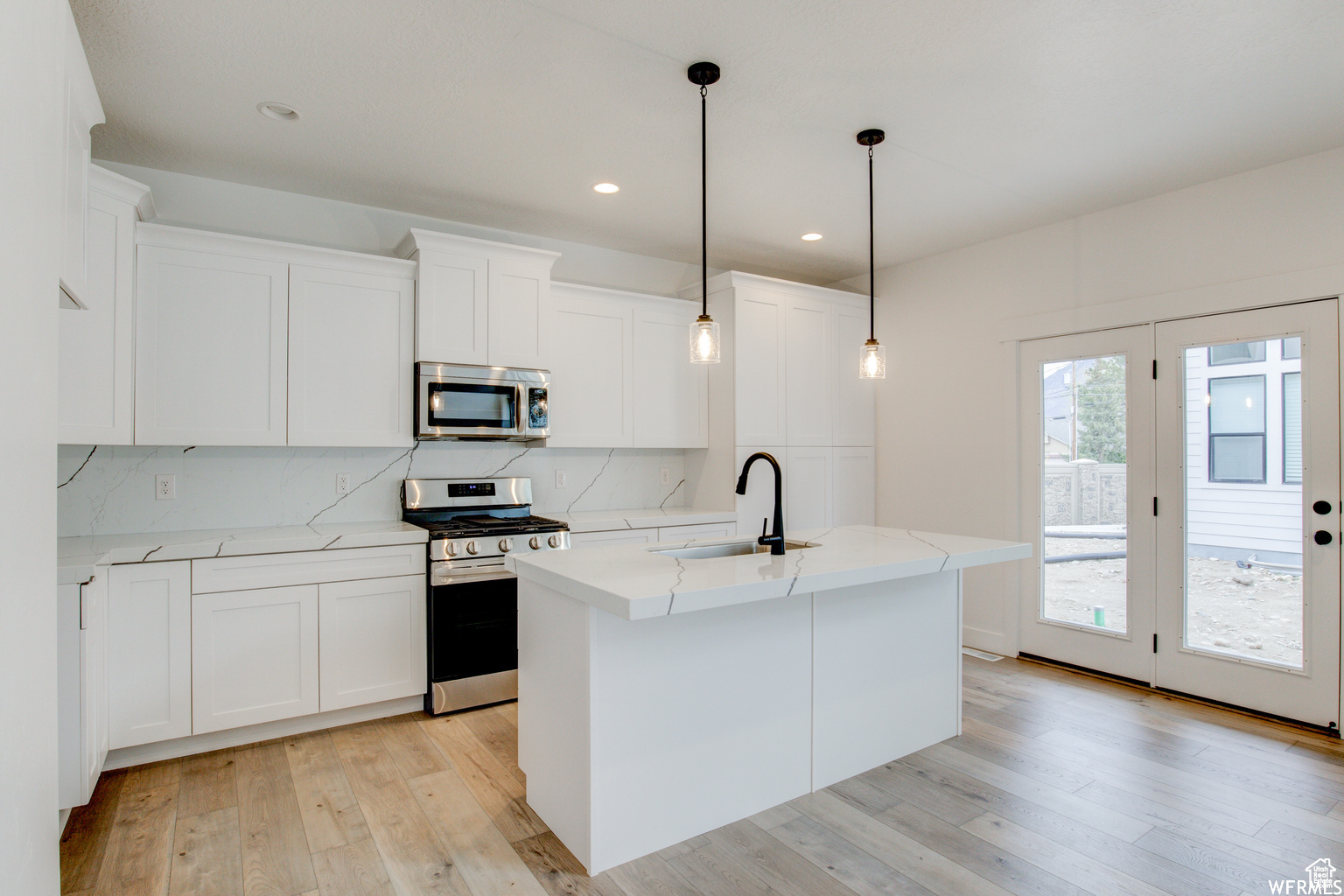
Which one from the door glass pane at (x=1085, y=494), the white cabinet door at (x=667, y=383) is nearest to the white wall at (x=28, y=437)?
the white cabinet door at (x=667, y=383)

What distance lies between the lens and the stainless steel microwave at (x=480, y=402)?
3.48 metres

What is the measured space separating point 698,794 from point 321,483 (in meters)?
2.45

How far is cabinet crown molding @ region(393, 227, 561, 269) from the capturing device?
346cm

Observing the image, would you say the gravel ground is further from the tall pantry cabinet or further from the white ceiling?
the white ceiling

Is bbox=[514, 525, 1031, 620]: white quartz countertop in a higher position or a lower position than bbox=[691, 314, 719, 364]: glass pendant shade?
lower

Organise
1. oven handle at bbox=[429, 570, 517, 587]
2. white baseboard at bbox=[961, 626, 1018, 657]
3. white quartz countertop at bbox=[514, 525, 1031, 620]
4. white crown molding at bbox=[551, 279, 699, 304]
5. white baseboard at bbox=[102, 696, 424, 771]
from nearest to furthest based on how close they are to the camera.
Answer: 1. white quartz countertop at bbox=[514, 525, 1031, 620]
2. white baseboard at bbox=[102, 696, 424, 771]
3. oven handle at bbox=[429, 570, 517, 587]
4. white crown molding at bbox=[551, 279, 699, 304]
5. white baseboard at bbox=[961, 626, 1018, 657]

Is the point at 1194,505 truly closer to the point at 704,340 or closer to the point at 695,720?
the point at 704,340

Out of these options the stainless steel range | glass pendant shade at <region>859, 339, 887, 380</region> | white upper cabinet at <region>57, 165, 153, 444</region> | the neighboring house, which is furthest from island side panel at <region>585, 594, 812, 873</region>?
the neighboring house

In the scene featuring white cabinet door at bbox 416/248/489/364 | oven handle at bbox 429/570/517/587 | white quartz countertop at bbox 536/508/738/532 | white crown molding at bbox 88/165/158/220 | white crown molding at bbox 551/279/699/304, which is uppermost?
white crown molding at bbox 88/165/158/220

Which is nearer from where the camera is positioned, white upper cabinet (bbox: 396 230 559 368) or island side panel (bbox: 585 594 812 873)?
island side panel (bbox: 585 594 812 873)

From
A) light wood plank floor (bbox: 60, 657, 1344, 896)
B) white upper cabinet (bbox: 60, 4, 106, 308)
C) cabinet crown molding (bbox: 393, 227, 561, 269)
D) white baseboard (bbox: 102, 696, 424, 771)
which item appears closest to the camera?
white upper cabinet (bbox: 60, 4, 106, 308)

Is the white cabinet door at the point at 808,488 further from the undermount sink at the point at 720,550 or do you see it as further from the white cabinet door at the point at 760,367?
the undermount sink at the point at 720,550

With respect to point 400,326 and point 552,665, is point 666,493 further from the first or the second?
point 552,665

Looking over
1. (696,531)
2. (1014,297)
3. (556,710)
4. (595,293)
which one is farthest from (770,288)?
(556,710)
